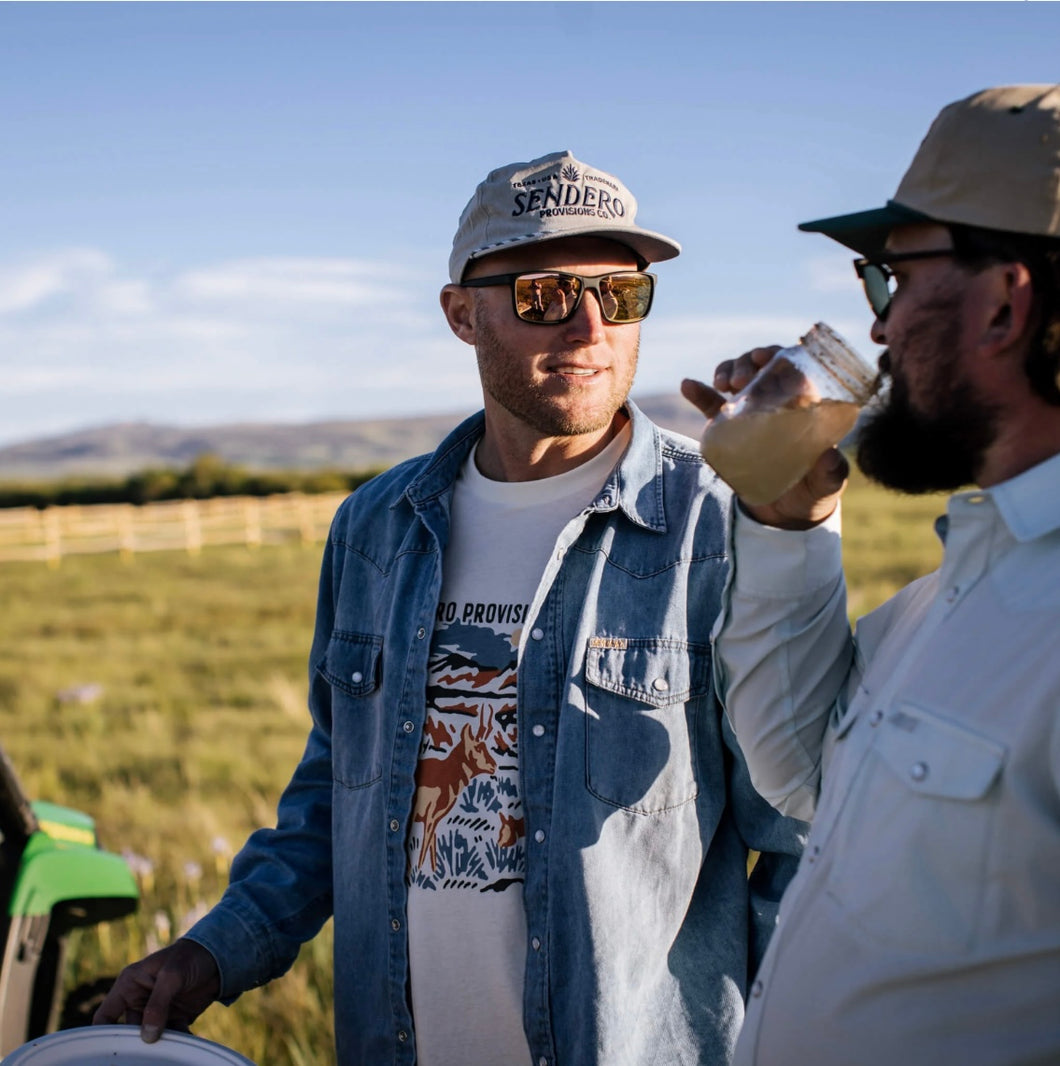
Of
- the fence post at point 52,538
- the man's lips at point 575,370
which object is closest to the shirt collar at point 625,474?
the man's lips at point 575,370

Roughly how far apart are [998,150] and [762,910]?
144cm

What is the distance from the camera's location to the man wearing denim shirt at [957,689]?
150cm

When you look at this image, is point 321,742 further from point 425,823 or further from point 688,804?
point 688,804

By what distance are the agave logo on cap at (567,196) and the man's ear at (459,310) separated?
1.04 ft

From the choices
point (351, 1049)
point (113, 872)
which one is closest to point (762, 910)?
point (351, 1049)

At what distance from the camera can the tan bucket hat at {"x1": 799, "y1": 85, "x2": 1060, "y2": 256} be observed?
1.60 meters

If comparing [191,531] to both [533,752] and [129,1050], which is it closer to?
[533,752]

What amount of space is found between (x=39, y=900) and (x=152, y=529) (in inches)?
1161

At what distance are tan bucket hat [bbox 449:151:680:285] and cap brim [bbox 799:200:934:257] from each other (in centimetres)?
69

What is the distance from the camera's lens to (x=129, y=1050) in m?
2.02

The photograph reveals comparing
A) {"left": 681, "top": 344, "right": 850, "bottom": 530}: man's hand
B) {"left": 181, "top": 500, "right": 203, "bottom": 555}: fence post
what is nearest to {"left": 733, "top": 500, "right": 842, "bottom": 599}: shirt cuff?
{"left": 681, "top": 344, "right": 850, "bottom": 530}: man's hand

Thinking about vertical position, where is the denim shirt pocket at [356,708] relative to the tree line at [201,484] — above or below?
above

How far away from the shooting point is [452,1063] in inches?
91.4

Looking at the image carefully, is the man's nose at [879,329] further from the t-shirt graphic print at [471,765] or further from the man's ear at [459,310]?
the man's ear at [459,310]
